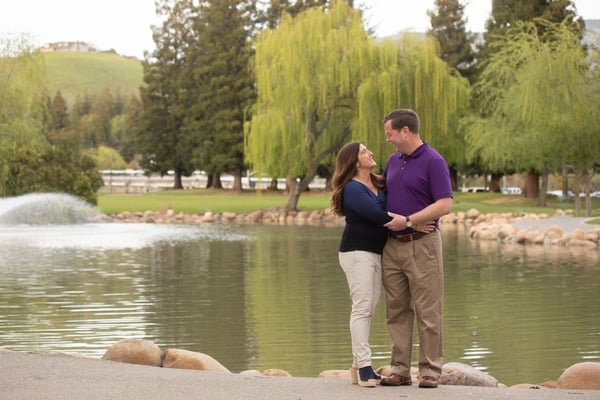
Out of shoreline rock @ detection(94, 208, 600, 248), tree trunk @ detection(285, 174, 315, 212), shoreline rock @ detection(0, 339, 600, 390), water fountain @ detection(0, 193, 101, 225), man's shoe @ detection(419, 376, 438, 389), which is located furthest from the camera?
tree trunk @ detection(285, 174, 315, 212)

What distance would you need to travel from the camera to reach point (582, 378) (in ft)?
22.9

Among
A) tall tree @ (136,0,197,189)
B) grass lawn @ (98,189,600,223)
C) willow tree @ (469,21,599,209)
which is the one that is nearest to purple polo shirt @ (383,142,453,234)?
willow tree @ (469,21,599,209)

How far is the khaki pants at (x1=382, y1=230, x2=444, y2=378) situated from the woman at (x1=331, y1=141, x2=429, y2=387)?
0.11 metres

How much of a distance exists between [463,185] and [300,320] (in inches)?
3410

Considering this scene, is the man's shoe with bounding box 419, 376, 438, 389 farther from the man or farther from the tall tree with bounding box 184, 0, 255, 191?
the tall tree with bounding box 184, 0, 255, 191

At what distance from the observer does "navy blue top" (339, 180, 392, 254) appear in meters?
6.69

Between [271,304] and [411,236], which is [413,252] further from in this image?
[271,304]

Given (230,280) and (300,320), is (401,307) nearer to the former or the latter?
(300,320)

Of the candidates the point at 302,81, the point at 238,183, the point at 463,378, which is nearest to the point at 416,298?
the point at 463,378

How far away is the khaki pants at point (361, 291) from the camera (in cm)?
665

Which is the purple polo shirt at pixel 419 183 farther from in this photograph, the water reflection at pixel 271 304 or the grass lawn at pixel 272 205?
the grass lawn at pixel 272 205

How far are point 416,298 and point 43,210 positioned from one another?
29865 millimetres

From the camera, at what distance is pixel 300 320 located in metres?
12.0

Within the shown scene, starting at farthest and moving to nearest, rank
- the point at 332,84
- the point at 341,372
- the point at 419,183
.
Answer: the point at 332,84 → the point at 341,372 → the point at 419,183
